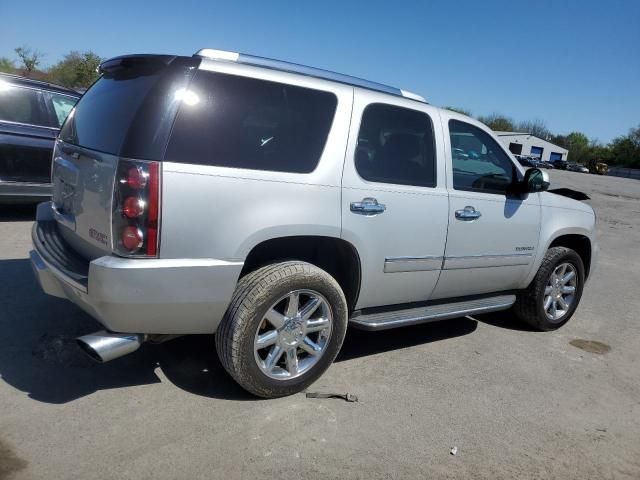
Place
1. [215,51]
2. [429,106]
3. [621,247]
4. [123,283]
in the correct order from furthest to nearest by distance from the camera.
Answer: [621,247] → [429,106] → [215,51] → [123,283]

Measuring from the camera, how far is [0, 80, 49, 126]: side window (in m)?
6.71

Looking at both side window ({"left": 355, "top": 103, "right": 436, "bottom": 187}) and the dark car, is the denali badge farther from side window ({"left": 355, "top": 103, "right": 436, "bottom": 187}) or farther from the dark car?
the dark car

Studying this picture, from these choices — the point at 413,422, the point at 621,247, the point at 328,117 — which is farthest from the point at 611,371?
the point at 621,247

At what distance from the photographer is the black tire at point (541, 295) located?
16.3ft

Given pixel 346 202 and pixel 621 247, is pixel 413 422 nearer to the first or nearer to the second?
pixel 346 202

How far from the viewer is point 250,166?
9.89 ft

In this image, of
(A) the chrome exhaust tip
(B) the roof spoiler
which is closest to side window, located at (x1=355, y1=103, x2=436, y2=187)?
(B) the roof spoiler

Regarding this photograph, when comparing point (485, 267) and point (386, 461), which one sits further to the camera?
point (485, 267)

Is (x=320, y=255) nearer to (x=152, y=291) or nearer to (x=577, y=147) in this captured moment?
(x=152, y=291)

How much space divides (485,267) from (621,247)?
7.69 meters

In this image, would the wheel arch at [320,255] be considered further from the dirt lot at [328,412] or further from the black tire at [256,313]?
the dirt lot at [328,412]

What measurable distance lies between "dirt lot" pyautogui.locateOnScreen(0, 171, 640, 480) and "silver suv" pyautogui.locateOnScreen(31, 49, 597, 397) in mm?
391

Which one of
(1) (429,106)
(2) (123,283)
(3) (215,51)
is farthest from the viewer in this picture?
(1) (429,106)

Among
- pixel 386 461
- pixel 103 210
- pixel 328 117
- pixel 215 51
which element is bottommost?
pixel 386 461
